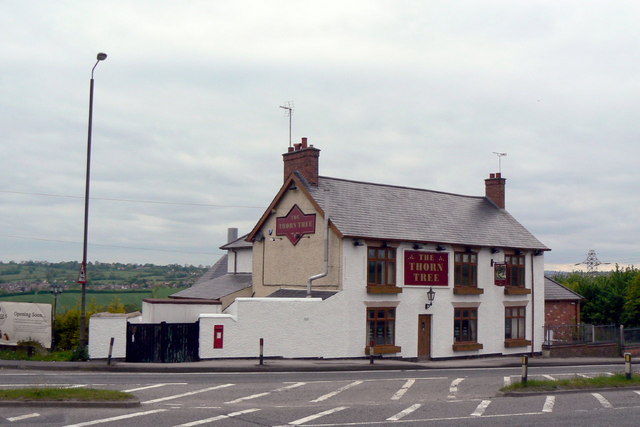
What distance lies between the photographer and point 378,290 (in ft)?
102

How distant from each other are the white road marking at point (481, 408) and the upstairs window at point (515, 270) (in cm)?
2016

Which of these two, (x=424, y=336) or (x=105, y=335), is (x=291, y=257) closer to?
(x=424, y=336)

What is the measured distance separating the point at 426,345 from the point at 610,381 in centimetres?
1272

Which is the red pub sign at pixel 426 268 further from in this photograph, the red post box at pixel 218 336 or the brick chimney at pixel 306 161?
the red post box at pixel 218 336

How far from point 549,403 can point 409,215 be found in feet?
59.4

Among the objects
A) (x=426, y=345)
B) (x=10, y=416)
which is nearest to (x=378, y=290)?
(x=426, y=345)

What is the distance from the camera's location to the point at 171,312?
2881cm

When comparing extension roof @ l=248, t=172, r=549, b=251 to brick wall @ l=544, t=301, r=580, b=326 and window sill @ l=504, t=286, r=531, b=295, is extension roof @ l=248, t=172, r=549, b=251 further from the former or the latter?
brick wall @ l=544, t=301, r=580, b=326

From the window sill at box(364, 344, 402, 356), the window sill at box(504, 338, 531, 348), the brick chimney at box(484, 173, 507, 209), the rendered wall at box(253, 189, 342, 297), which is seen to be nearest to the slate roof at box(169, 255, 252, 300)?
the rendered wall at box(253, 189, 342, 297)

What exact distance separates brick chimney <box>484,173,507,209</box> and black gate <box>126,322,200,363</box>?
71.6 ft

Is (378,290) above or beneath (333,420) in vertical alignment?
above

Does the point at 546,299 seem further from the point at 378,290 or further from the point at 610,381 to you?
the point at 610,381

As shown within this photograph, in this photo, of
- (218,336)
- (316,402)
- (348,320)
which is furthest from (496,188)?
(316,402)

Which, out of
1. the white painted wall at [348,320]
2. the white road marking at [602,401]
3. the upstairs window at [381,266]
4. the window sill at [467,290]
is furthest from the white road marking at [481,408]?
the window sill at [467,290]
